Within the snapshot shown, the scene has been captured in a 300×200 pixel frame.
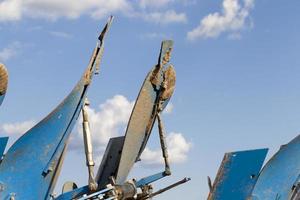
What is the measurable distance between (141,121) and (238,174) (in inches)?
91.9

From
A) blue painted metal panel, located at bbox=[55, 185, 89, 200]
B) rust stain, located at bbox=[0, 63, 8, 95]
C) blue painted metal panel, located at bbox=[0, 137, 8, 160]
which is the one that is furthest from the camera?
blue painted metal panel, located at bbox=[55, 185, 89, 200]

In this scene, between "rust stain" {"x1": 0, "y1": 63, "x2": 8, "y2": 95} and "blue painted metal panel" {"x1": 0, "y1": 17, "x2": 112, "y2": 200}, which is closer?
"rust stain" {"x1": 0, "y1": 63, "x2": 8, "y2": 95}

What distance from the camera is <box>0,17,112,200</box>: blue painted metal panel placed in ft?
40.8

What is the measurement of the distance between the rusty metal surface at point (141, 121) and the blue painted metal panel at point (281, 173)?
289 cm

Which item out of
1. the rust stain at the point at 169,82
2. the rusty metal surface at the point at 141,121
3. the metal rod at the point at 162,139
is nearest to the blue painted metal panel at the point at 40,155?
the rusty metal surface at the point at 141,121

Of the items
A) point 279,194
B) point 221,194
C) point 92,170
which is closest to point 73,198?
point 92,170

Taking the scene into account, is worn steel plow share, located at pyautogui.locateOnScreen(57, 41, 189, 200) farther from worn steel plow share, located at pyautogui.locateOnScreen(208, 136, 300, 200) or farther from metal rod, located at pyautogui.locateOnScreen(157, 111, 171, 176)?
worn steel plow share, located at pyautogui.locateOnScreen(208, 136, 300, 200)

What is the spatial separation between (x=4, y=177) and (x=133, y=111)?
12.2 ft

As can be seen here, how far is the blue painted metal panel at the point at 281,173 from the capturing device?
16219 mm

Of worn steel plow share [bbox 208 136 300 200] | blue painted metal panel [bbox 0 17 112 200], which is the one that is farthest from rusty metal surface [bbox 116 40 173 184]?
blue painted metal panel [bbox 0 17 112 200]

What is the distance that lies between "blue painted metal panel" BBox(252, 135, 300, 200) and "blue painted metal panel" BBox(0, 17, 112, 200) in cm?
505

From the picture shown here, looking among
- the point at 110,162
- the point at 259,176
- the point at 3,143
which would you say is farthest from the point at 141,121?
the point at 3,143

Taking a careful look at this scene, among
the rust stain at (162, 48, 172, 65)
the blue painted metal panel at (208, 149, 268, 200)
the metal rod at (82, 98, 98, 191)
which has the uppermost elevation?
the rust stain at (162, 48, 172, 65)

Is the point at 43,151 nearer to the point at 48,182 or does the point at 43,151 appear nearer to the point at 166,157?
the point at 48,182
